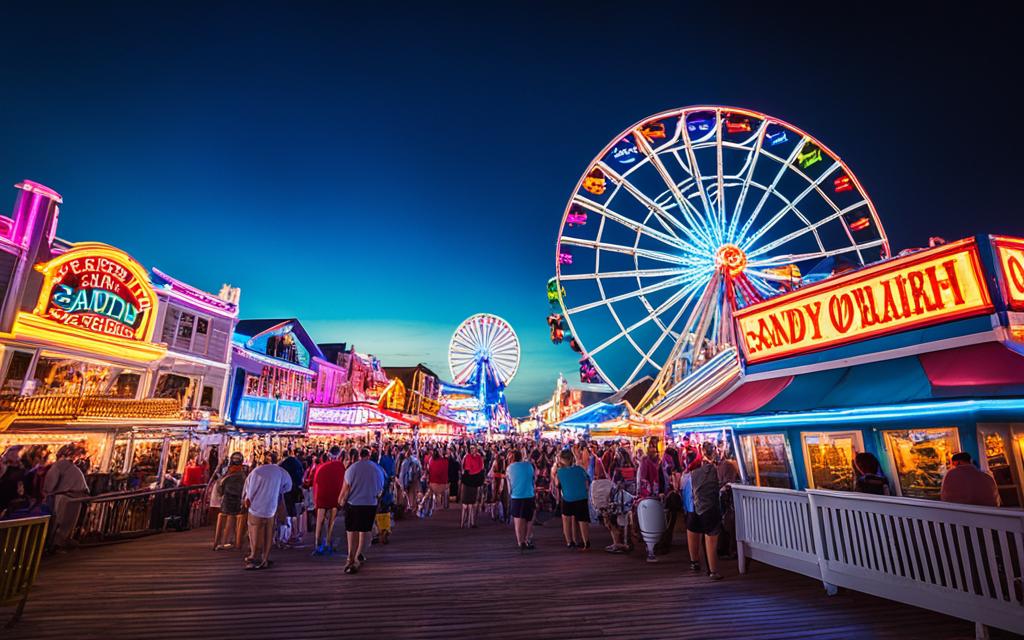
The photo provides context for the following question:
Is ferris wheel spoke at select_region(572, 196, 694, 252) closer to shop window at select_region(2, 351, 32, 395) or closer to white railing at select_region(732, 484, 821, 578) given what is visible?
white railing at select_region(732, 484, 821, 578)

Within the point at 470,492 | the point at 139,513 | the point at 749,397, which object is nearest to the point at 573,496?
the point at 749,397

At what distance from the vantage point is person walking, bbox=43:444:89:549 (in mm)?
8086

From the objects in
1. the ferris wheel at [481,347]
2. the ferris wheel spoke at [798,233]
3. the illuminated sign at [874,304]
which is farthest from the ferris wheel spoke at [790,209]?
the ferris wheel at [481,347]

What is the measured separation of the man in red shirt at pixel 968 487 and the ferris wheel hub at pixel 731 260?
13.4 meters

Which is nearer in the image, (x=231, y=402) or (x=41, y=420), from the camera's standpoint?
(x=41, y=420)

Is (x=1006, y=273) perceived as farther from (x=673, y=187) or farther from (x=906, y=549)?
(x=673, y=187)

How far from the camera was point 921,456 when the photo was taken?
6.18 metres

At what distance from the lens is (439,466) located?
12.9m

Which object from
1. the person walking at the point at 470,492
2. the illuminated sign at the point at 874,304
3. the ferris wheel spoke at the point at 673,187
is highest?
the ferris wheel spoke at the point at 673,187

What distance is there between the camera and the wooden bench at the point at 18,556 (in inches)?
175

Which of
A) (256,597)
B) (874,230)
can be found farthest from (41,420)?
(874,230)

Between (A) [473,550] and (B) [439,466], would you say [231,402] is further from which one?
(A) [473,550]

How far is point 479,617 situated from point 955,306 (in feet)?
23.1

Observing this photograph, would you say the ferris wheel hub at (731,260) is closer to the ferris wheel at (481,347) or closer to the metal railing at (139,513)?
the metal railing at (139,513)
